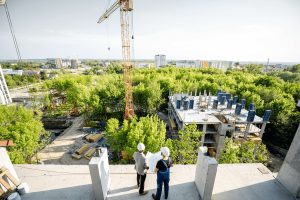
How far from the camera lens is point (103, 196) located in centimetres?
475

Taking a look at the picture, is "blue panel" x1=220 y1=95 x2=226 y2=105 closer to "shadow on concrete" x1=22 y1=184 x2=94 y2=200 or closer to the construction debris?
the construction debris

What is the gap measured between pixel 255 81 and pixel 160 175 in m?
43.7

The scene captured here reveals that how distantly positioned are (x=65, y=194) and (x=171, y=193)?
12.2 feet

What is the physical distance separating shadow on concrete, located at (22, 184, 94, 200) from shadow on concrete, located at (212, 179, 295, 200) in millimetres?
4442

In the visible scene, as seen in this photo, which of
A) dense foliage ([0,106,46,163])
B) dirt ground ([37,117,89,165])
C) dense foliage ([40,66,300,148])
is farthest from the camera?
dense foliage ([40,66,300,148])

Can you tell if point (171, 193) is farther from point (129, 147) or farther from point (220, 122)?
point (220, 122)

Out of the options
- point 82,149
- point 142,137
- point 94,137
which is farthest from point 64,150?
point 142,137

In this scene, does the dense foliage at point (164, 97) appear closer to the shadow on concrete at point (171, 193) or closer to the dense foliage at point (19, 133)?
the dense foliage at point (19, 133)

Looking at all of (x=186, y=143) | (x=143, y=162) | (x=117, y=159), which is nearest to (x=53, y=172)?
(x=143, y=162)

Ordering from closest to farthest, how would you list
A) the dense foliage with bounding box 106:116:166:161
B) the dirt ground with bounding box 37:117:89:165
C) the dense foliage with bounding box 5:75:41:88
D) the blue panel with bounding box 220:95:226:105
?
1. the dense foliage with bounding box 106:116:166:161
2. the dirt ground with bounding box 37:117:89:165
3. the blue panel with bounding box 220:95:226:105
4. the dense foliage with bounding box 5:75:41:88

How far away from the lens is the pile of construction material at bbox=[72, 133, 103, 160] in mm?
19266

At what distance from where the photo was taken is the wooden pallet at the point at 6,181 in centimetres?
480

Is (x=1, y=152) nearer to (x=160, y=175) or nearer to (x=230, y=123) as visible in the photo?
(x=160, y=175)

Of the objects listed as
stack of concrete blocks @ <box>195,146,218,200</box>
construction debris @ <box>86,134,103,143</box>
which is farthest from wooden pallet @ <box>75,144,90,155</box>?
stack of concrete blocks @ <box>195,146,218,200</box>
